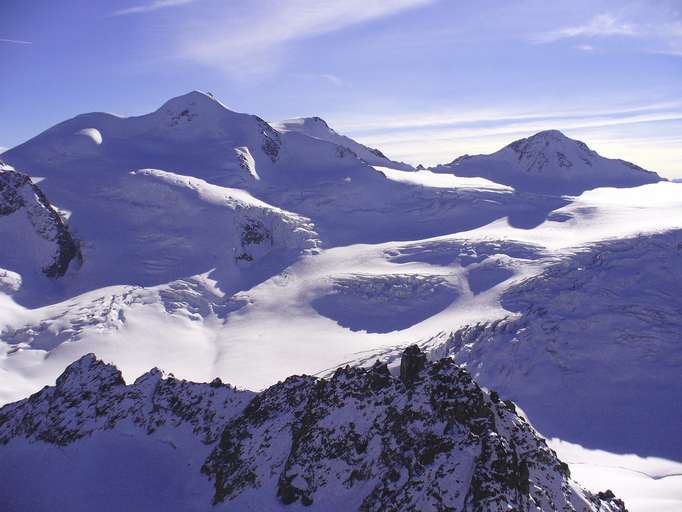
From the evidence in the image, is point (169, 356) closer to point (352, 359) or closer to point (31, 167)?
point (352, 359)

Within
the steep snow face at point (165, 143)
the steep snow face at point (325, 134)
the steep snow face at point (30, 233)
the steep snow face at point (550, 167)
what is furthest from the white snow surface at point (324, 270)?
the steep snow face at point (325, 134)

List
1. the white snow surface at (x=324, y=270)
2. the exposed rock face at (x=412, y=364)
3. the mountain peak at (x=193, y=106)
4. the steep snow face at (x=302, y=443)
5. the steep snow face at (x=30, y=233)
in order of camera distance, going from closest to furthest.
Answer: the steep snow face at (x=302, y=443) < the exposed rock face at (x=412, y=364) < the white snow surface at (x=324, y=270) < the steep snow face at (x=30, y=233) < the mountain peak at (x=193, y=106)

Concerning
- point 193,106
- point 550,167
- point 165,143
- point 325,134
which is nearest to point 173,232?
point 165,143

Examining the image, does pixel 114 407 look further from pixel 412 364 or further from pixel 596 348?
pixel 596 348

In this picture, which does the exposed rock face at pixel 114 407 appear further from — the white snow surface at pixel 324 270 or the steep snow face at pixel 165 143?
the steep snow face at pixel 165 143

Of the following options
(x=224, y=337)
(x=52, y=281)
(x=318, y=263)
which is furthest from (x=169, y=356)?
(x=318, y=263)

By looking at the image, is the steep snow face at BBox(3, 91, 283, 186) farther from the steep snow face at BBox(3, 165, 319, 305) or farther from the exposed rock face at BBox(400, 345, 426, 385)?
the exposed rock face at BBox(400, 345, 426, 385)
